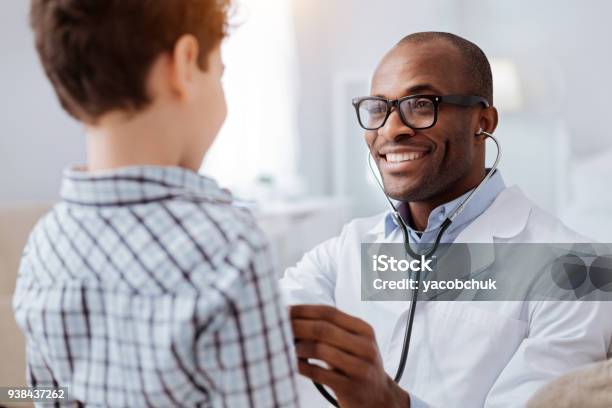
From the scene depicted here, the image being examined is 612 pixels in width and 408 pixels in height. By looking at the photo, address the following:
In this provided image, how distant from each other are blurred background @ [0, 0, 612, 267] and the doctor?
117cm

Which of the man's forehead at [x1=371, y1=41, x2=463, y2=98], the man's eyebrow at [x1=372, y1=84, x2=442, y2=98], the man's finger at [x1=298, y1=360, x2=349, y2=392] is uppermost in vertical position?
the man's forehead at [x1=371, y1=41, x2=463, y2=98]

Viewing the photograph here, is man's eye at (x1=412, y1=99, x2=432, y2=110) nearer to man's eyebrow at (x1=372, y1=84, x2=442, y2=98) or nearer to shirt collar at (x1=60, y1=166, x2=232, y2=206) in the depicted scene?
man's eyebrow at (x1=372, y1=84, x2=442, y2=98)

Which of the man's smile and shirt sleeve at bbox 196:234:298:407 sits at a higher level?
the man's smile

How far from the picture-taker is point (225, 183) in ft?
10.1

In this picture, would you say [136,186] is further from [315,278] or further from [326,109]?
[326,109]

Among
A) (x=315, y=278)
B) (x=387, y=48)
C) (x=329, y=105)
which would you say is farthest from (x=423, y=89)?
(x=329, y=105)

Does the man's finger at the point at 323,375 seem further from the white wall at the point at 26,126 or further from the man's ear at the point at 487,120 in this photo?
the white wall at the point at 26,126

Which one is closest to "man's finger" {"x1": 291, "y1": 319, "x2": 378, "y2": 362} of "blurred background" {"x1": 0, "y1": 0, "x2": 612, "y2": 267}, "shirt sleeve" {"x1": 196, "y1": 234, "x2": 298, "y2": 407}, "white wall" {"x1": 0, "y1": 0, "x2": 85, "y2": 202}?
"shirt sleeve" {"x1": 196, "y1": 234, "x2": 298, "y2": 407}

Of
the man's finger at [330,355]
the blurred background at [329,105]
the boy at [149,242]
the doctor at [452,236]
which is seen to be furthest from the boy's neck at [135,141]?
the blurred background at [329,105]

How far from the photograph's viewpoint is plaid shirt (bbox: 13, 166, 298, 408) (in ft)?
1.55

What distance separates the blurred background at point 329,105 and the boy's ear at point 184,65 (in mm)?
1642

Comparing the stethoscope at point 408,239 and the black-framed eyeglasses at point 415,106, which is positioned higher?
the black-framed eyeglasses at point 415,106

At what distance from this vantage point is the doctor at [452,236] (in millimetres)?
796

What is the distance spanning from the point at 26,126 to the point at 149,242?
7.79 feet
